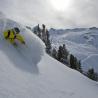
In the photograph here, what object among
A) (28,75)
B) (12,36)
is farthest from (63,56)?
(28,75)

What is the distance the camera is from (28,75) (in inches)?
602

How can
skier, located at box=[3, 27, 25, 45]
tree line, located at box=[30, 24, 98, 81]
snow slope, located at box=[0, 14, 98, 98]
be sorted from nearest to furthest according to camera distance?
snow slope, located at box=[0, 14, 98, 98] < skier, located at box=[3, 27, 25, 45] < tree line, located at box=[30, 24, 98, 81]

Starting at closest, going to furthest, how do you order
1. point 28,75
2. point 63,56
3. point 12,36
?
1. point 28,75
2. point 12,36
3. point 63,56

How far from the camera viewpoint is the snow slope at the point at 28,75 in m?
12.7

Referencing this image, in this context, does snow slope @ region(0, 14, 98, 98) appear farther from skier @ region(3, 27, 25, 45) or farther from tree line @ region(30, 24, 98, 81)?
tree line @ region(30, 24, 98, 81)

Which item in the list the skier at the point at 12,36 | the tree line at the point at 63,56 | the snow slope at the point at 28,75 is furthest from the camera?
the tree line at the point at 63,56

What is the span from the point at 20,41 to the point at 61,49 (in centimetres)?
4825

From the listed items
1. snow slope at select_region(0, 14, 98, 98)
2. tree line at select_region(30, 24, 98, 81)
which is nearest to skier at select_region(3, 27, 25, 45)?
snow slope at select_region(0, 14, 98, 98)

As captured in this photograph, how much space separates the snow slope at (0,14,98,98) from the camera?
12695mm

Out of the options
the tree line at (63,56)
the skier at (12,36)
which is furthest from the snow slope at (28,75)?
the tree line at (63,56)

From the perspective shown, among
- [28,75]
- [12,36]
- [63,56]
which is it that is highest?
[12,36]

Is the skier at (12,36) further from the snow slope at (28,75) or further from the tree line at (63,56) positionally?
the tree line at (63,56)

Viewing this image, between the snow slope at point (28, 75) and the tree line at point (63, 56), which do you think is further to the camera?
the tree line at point (63, 56)

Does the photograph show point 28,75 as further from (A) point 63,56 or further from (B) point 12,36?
(A) point 63,56
